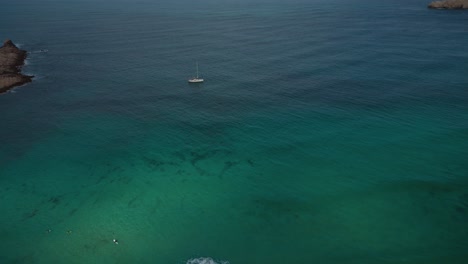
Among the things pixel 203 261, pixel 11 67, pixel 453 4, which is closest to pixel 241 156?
pixel 203 261

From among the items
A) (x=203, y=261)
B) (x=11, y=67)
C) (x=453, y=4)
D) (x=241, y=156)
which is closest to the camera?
(x=203, y=261)

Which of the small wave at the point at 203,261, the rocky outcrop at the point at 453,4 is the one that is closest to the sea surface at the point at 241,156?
the small wave at the point at 203,261

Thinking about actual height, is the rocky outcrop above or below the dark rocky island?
above

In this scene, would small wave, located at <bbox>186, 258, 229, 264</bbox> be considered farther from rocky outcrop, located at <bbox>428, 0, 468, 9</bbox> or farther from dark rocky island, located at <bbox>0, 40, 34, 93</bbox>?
rocky outcrop, located at <bbox>428, 0, 468, 9</bbox>

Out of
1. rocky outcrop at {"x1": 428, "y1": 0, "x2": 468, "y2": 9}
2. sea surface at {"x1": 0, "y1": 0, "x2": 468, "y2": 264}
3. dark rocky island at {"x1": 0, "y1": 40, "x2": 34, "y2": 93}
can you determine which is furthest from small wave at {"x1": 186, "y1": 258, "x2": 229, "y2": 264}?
rocky outcrop at {"x1": 428, "y1": 0, "x2": 468, "y2": 9}

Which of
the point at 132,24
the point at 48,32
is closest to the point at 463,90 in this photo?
the point at 132,24

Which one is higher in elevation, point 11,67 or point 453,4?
point 453,4

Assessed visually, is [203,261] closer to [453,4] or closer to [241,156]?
[241,156]
